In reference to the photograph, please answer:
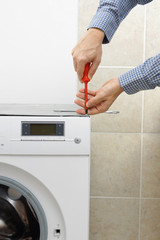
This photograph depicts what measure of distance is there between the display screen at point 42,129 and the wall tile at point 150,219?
78 centimetres

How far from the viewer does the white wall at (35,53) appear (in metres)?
1.46

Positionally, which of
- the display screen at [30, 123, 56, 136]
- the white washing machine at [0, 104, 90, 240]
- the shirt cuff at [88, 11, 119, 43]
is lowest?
the white washing machine at [0, 104, 90, 240]

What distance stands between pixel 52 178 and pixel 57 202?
82mm

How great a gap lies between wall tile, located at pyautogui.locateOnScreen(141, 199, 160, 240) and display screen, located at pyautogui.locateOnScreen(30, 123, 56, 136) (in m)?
0.78

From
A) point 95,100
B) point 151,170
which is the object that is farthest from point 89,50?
point 151,170

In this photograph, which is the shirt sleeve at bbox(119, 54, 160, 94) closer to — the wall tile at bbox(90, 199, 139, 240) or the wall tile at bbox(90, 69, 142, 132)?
the wall tile at bbox(90, 69, 142, 132)

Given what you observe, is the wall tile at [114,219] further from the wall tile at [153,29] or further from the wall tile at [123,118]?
the wall tile at [153,29]

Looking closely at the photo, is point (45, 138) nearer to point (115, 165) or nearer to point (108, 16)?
point (108, 16)

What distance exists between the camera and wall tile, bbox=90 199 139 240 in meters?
1.49

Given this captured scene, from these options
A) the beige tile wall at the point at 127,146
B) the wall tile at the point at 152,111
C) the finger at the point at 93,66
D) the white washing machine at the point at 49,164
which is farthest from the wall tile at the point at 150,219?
the finger at the point at 93,66

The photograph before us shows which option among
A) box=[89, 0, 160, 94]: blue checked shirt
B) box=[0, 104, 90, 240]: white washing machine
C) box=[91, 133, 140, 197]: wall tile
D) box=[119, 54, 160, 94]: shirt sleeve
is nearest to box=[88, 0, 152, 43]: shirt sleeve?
box=[89, 0, 160, 94]: blue checked shirt

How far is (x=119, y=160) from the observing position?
58.4 inches

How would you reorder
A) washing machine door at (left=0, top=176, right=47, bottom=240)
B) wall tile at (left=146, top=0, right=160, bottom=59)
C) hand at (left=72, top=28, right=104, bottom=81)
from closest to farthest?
hand at (left=72, top=28, right=104, bottom=81) → washing machine door at (left=0, top=176, right=47, bottom=240) → wall tile at (left=146, top=0, right=160, bottom=59)

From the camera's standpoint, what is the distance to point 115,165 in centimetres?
149
